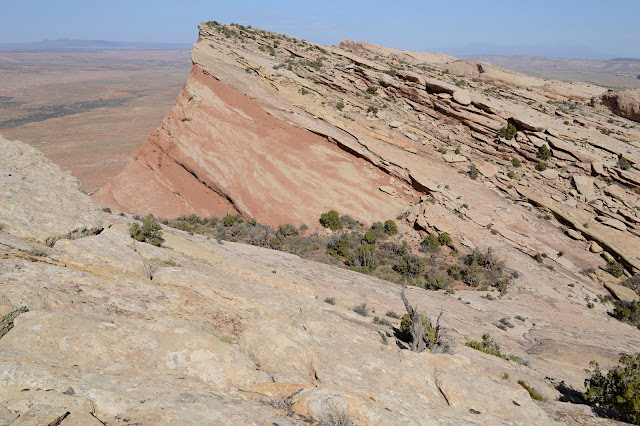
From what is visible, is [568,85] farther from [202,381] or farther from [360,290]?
[202,381]

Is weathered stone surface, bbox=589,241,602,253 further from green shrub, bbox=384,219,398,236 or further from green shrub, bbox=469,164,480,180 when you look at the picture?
green shrub, bbox=384,219,398,236

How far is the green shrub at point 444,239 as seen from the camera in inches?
921

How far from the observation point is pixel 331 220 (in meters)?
25.2

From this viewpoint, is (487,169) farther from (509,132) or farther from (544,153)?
(544,153)

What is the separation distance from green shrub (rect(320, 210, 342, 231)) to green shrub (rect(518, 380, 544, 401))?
1616 centimetres

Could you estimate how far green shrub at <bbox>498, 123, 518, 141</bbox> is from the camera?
2769 cm

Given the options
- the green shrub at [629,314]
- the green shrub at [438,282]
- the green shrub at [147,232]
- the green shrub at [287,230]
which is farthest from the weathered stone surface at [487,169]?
the green shrub at [147,232]

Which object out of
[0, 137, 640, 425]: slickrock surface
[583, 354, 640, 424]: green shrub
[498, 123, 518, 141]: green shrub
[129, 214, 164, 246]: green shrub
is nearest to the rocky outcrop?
[498, 123, 518, 141]: green shrub

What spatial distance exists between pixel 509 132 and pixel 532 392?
74.7ft

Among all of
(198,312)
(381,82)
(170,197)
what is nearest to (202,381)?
(198,312)

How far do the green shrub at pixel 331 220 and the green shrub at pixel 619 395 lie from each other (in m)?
16.7

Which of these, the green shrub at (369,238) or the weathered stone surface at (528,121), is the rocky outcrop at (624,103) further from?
the green shrub at (369,238)

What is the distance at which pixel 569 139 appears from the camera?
27734 millimetres

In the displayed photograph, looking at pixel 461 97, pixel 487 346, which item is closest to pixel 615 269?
pixel 487 346
